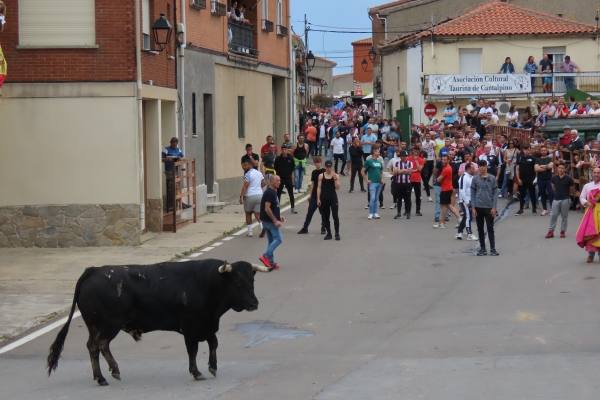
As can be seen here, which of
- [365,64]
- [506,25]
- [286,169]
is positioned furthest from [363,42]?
[286,169]

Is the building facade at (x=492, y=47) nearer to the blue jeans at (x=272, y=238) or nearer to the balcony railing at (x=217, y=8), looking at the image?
the balcony railing at (x=217, y=8)

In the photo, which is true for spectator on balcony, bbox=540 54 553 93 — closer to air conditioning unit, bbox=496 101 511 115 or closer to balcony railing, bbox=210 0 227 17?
air conditioning unit, bbox=496 101 511 115

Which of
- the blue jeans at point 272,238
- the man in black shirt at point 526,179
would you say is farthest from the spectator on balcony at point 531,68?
the blue jeans at point 272,238

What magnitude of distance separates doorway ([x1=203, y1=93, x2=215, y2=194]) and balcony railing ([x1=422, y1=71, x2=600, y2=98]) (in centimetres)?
2030

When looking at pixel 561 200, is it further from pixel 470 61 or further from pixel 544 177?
pixel 470 61

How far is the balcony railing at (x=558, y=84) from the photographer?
50.4m

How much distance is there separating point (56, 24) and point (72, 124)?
1997 mm

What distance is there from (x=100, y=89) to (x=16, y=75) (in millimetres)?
1674

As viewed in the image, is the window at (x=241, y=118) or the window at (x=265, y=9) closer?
the window at (x=241, y=118)

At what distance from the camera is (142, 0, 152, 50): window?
2477cm

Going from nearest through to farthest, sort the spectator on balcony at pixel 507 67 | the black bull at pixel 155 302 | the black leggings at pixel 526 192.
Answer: the black bull at pixel 155 302 → the black leggings at pixel 526 192 → the spectator on balcony at pixel 507 67

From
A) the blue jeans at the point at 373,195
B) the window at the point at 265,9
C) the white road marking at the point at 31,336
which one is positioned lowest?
the white road marking at the point at 31,336

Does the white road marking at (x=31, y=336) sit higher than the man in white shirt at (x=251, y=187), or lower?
lower

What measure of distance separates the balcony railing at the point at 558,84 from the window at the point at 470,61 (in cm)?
210
